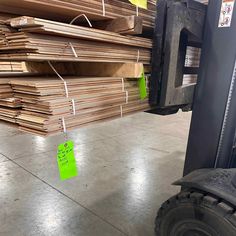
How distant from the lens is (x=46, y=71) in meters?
1.81

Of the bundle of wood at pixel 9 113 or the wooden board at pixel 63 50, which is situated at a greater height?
the wooden board at pixel 63 50

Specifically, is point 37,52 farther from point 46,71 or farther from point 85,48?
point 46,71

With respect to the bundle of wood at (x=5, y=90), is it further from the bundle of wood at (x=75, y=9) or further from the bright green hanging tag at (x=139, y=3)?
the bright green hanging tag at (x=139, y=3)

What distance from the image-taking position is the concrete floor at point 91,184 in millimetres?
1980

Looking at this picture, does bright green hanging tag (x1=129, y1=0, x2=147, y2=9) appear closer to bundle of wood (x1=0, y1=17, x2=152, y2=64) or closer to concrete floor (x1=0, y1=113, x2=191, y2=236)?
bundle of wood (x1=0, y1=17, x2=152, y2=64)

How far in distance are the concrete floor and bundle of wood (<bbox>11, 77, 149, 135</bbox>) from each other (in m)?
0.34

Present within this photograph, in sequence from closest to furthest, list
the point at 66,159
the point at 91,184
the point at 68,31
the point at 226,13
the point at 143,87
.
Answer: the point at 68,31 → the point at 226,13 → the point at 66,159 → the point at 143,87 → the point at 91,184

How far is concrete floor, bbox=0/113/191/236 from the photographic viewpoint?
1980 mm

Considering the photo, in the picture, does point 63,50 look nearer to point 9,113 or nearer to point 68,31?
point 68,31

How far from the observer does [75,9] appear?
44.1 inches

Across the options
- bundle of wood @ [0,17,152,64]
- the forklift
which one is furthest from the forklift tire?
bundle of wood @ [0,17,152,64]

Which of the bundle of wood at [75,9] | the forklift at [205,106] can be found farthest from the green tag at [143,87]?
the bundle of wood at [75,9]

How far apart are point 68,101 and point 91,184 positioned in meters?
1.71

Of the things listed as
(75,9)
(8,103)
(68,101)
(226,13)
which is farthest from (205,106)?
(8,103)
